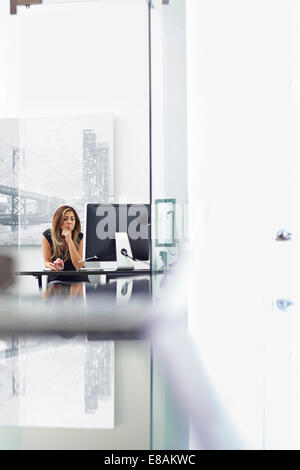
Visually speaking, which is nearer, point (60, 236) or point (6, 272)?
point (6, 272)

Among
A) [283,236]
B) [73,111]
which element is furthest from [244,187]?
[73,111]

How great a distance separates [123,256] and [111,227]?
6.2 inches

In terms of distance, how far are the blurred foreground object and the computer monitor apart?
36 cm

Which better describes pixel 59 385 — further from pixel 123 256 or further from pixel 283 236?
pixel 123 256

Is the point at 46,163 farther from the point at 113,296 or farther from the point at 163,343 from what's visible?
the point at 163,343

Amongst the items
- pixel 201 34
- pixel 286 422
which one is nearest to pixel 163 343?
pixel 286 422

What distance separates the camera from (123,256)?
1952 mm

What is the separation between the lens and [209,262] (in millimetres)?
892

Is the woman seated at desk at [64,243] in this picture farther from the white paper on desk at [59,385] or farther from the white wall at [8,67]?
the white paper on desk at [59,385]

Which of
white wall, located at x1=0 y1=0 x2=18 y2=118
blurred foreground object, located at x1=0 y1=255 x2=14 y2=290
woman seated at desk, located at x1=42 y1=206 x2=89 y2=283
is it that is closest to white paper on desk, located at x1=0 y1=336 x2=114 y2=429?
blurred foreground object, located at x1=0 y1=255 x2=14 y2=290

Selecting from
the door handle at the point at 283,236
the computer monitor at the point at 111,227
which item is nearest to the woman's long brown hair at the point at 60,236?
the computer monitor at the point at 111,227

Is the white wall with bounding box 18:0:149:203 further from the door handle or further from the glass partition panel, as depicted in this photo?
the door handle

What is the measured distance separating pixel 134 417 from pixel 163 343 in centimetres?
28

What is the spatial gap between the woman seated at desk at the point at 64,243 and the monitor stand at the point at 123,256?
262mm
